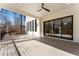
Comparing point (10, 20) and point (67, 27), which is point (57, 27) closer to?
point (67, 27)

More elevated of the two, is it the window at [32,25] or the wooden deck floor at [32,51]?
the window at [32,25]

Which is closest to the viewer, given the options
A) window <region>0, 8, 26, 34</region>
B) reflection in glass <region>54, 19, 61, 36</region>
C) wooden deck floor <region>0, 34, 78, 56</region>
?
wooden deck floor <region>0, 34, 78, 56</region>

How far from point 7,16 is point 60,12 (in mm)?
4646

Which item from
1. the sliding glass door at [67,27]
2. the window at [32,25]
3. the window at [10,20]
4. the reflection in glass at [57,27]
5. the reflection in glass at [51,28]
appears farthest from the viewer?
the window at [32,25]

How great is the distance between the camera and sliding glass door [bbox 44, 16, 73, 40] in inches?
303

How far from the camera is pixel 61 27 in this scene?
881cm

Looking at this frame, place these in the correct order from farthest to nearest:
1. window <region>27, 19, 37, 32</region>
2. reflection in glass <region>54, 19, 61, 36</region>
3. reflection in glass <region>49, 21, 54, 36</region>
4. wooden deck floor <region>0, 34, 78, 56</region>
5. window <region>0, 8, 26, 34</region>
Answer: window <region>27, 19, 37, 32</region>
reflection in glass <region>49, 21, 54, 36</region>
reflection in glass <region>54, 19, 61, 36</region>
window <region>0, 8, 26, 34</region>
wooden deck floor <region>0, 34, 78, 56</region>

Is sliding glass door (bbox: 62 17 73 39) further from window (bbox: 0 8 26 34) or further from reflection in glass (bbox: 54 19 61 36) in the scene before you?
window (bbox: 0 8 26 34)

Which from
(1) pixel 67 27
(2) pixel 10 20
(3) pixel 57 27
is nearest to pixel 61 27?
(3) pixel 57 27

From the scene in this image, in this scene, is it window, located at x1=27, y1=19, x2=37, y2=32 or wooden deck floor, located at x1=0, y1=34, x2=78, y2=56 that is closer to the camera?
wooden deck floor, located at x1=0, y1=34, x2=78, y2=56

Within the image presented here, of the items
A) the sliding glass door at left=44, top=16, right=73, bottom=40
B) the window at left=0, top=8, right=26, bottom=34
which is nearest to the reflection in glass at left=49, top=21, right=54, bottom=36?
the sliding glass door at left=44, top=16, right=73, bottom=40

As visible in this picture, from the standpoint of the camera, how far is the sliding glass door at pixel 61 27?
7703mm

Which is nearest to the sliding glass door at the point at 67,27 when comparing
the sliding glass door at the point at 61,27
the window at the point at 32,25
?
the sliding glass door at the point at 61,27

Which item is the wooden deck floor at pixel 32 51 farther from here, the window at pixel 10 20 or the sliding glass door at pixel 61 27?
the window at pixel 10 20
